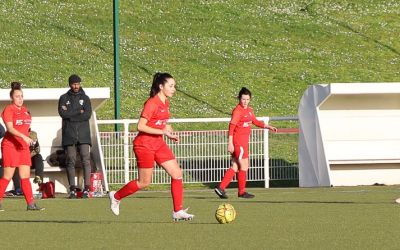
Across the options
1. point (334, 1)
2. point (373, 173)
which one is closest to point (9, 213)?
point (373, 173)

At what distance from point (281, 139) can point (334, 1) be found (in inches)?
1272

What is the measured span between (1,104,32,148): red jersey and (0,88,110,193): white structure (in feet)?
21.0

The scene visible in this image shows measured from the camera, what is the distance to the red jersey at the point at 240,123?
824 inches

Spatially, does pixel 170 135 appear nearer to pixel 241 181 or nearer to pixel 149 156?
pixel 149 156

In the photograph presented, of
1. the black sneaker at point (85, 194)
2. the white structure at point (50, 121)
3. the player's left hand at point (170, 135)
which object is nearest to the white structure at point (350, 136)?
the white structure at point (50, 121)

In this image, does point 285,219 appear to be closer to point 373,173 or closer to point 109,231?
point 109,231

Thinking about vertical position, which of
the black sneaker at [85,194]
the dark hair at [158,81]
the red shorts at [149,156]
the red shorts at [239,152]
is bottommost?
the black sneaker at [85,194]

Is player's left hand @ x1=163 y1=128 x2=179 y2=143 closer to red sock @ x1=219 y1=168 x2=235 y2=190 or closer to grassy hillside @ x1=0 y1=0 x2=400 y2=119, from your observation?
red sock @ x1=219 y1=168 x2=235 y2=190

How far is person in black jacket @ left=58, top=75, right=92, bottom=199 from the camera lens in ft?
73.4

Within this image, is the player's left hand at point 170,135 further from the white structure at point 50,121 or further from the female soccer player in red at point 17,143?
the white structure at point 50,121

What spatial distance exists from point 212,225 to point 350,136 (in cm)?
1153

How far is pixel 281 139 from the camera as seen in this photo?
28.4 metres

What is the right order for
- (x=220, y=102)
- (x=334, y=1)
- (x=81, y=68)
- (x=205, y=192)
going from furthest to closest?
(x=334, y=1) < (x=81, y=68) < (x=220, y=102) < (x=205, y=192)

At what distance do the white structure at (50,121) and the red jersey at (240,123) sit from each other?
4.22m
